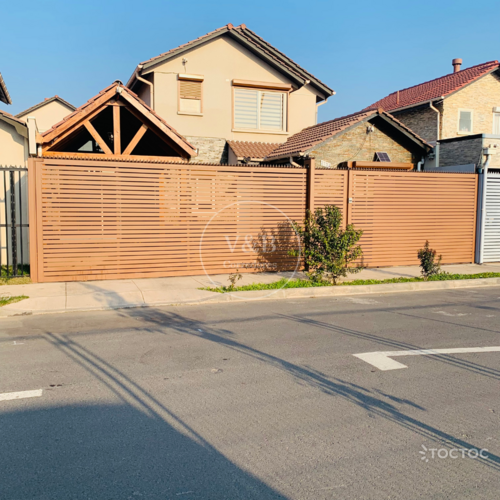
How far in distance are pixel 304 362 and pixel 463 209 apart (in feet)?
35.2

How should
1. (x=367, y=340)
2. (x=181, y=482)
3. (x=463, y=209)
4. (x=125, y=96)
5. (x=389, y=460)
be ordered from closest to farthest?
1. (x=181, y=482)
2. (x=389, y=460)
3. (x=367, y=340)
4. (x=125, y=96)
5. (x=463, y=209)

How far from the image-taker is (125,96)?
1206 centimetres

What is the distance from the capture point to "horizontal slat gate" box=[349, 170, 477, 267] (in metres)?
13.6

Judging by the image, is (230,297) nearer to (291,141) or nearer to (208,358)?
(208,358)

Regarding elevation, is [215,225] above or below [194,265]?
above

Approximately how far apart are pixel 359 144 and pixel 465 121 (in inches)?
442

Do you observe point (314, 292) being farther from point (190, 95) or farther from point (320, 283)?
point (190, 95)

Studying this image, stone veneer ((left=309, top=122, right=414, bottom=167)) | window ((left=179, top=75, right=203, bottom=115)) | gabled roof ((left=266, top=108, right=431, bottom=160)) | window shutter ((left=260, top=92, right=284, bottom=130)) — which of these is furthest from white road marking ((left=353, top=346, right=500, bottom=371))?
window shutter ((left=260, top=92, right=284, bottom=130))

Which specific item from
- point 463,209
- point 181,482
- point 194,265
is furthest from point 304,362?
point 463,209

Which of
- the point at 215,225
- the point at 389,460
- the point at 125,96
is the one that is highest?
the point at 125,96

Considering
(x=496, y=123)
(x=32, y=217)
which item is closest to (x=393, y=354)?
(x=32, y=217)

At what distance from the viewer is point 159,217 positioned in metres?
11.7

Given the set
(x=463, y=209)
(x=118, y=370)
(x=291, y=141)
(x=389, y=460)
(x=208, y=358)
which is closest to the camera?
(x=389, y=460)

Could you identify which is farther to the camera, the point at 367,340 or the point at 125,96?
the point at 125,96
